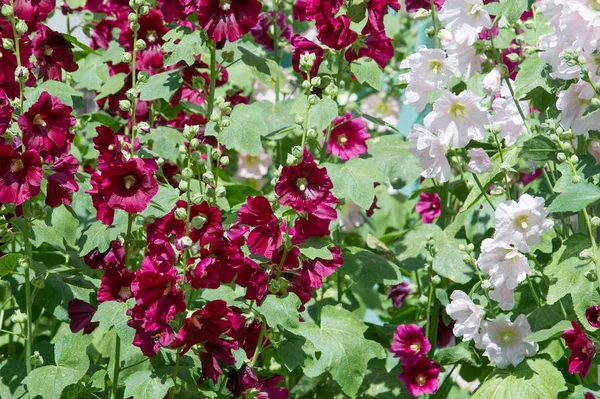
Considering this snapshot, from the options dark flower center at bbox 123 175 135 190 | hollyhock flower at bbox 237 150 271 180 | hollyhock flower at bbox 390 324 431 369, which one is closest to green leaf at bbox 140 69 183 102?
dark flower center at bbox 123 175 135 190

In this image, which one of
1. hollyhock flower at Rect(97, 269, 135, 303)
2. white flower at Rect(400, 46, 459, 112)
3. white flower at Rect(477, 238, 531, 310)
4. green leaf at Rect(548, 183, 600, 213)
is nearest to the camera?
green leaf at Rect(548, 183, 600, 213)

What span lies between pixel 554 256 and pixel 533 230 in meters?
0.18

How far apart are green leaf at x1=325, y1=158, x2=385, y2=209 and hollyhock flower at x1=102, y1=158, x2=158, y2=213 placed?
57 centimetres

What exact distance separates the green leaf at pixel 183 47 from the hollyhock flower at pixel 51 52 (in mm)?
247

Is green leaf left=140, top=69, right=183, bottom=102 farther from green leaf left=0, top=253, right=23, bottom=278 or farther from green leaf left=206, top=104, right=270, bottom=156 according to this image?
green leaf left=0, top=253, right=23, bottom=278

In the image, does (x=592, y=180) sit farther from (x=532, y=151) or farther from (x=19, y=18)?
(x=19, y=18)

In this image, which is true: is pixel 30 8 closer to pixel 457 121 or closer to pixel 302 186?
pixel 302 186

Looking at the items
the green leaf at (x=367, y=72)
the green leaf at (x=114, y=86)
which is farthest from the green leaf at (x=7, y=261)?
the green leaf at (x=367, y=72)

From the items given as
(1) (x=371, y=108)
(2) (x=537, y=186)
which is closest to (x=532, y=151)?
(2) (x=537, y=186)

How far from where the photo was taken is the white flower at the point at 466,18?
7.78ft

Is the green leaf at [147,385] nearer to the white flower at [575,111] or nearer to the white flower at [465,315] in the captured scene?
the white flower at [465,315]

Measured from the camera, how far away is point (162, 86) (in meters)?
2.60

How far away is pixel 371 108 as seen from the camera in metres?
4.70

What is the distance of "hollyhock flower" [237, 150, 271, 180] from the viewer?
396 centimetres
